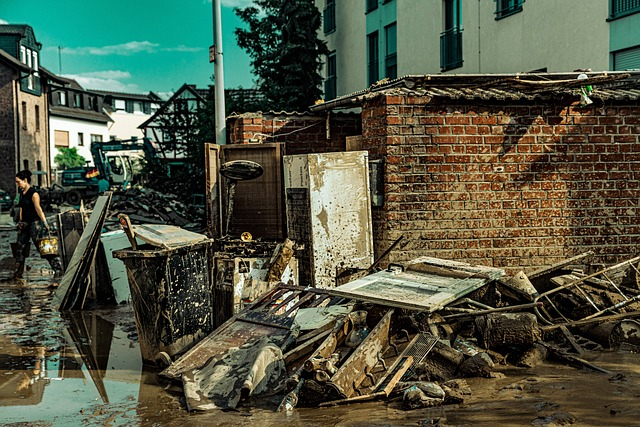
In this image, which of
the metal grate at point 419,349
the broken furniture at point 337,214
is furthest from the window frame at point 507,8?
the metal grate at point 419,349

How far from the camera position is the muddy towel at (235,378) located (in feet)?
19.0

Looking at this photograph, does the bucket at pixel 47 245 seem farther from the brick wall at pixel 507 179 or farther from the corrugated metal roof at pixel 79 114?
the corrugated metal roof at pixel 79 114

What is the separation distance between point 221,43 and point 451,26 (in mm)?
14330

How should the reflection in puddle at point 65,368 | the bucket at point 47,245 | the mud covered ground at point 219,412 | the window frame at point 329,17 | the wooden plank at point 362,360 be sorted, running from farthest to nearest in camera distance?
the window frame at point 329,17 < the bucket at point 47,245 < the reflection in puddle at point 65,368 < the wooden plank at point 362,360 < the mud covered ground at point 219,412

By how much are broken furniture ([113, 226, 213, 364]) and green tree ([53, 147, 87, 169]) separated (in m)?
56.2

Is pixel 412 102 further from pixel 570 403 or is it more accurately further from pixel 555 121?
pixel 570 403

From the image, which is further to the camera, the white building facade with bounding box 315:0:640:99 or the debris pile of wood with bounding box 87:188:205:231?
the debris pile of wood with bounding box 87:188:205:231

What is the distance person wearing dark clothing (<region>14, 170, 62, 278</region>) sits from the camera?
562 inches

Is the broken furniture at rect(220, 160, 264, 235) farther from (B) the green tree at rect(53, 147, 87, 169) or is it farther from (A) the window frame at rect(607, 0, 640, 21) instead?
(B) the green tree at rect(53, 147, 87, 169)

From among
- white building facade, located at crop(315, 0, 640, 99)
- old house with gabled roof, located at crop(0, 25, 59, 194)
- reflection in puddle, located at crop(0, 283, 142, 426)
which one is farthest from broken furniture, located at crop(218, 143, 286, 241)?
old house with gabled roof, located at crop(0, 25, 59, 194)

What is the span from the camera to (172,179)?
99.1 ft

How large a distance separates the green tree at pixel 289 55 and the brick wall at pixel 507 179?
1992cm

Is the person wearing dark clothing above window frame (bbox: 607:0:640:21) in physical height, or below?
below

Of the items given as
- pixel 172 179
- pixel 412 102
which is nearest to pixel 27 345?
pixel 412 102
